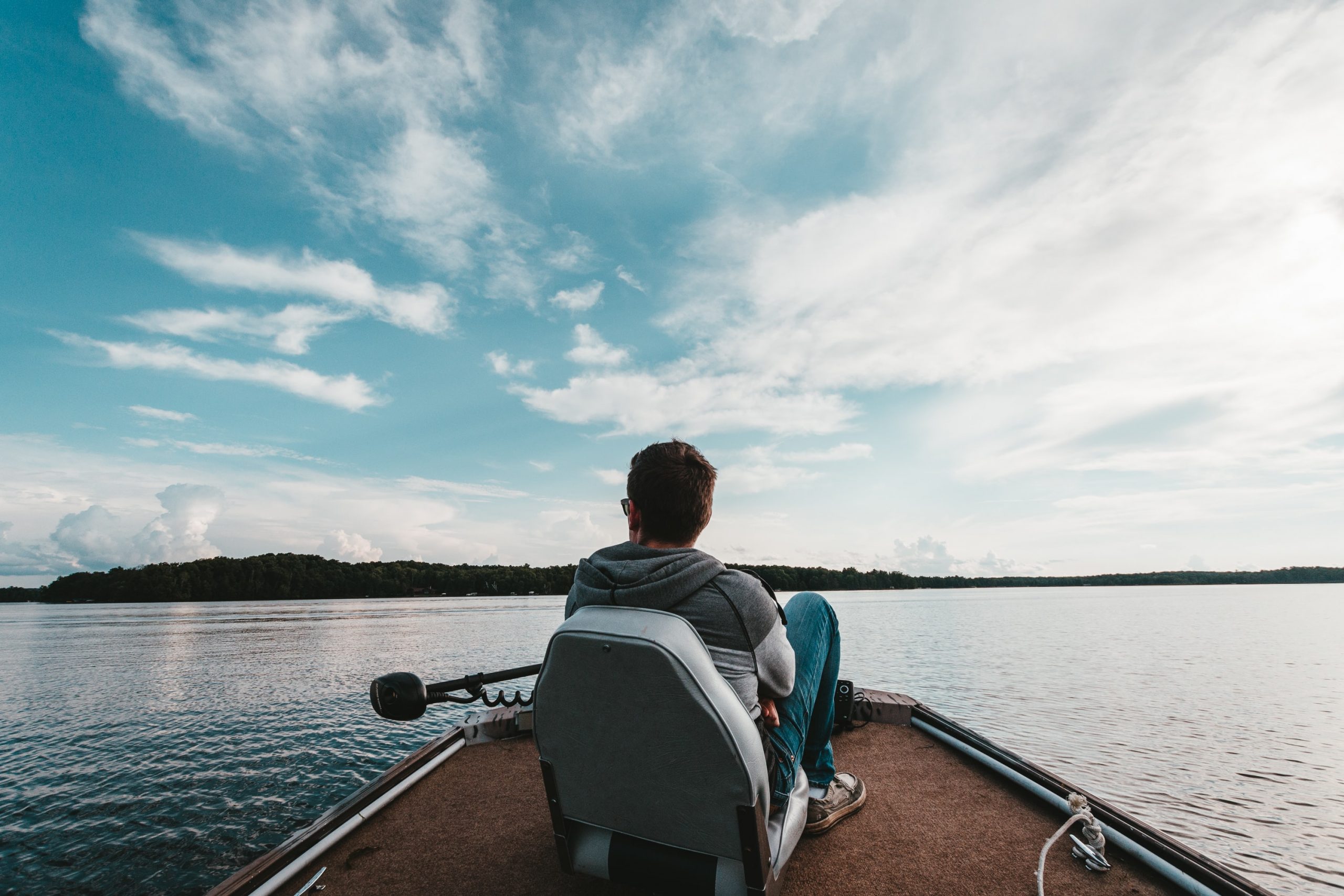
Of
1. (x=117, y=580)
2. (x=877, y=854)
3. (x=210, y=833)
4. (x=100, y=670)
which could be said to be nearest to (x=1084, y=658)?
(x=877, y=854)

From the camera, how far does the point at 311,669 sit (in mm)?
20281

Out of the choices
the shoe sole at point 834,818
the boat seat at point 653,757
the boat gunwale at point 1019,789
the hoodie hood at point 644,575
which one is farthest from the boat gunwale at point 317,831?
the shoe sole at point 834,818

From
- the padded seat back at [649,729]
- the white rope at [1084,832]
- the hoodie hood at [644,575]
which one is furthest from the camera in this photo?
the white rope at [1084,832]

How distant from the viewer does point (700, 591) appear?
227cm

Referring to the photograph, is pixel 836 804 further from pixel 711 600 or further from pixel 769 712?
pixel 711 600

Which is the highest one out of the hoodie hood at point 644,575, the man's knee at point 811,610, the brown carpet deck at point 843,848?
the hoodie hood at point 644,575

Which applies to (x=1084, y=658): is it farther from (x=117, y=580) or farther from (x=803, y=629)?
(x=117, y=580)

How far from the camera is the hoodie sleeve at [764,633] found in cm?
230

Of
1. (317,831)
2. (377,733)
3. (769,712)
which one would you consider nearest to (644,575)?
(769,712)

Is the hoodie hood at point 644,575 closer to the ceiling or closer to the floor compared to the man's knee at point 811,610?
closer to the ceiling

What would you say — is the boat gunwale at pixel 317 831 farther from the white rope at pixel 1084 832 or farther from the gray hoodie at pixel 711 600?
the white rope at pixel 1084 832

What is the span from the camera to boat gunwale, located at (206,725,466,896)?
2967 millimetres

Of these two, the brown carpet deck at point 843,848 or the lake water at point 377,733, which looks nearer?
the brown carpet deck at point 843,848

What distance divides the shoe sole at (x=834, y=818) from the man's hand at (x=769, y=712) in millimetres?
1345
